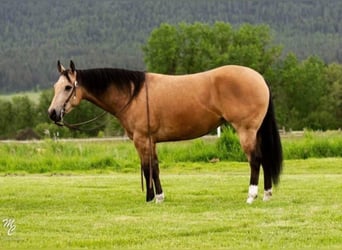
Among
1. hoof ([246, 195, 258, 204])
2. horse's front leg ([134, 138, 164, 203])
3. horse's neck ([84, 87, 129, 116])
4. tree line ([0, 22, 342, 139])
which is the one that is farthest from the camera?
tree line ([0, 22, 342, 139])

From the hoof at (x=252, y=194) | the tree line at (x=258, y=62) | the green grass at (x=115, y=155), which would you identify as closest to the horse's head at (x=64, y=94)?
the hoof at (x=252, y=194)

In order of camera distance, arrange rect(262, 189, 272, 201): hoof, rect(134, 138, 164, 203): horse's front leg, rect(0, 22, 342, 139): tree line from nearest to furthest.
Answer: rect(262, 189, 272, 201): hoof
rect(134, 138, 164, 203): horse's front leg
rect(0, 22, 342, 139): tree line

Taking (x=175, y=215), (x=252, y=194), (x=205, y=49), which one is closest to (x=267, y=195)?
(x=252, y=194)

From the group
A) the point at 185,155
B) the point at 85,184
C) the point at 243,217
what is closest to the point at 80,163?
the point at 185,155

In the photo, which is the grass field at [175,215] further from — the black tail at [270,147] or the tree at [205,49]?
the tree at [205,49]

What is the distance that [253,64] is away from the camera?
82.2 m

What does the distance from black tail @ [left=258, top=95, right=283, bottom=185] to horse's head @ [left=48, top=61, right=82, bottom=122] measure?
275 cm

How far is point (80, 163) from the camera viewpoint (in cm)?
2234

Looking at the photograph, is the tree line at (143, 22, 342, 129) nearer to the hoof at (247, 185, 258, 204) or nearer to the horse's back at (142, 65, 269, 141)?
the horse's back at (142, 65, 269, 141)

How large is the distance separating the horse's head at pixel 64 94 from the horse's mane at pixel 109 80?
188mm

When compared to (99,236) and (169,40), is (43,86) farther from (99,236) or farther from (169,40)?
(99,236)

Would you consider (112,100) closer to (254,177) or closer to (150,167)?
(150,167)

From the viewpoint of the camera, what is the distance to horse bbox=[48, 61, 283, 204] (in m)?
12.3

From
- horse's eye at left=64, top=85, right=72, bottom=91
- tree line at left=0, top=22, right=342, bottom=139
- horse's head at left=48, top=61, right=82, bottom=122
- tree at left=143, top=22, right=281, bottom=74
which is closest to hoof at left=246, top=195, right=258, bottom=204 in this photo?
horse's head at left=48, top=61, right=82, bottom=122
